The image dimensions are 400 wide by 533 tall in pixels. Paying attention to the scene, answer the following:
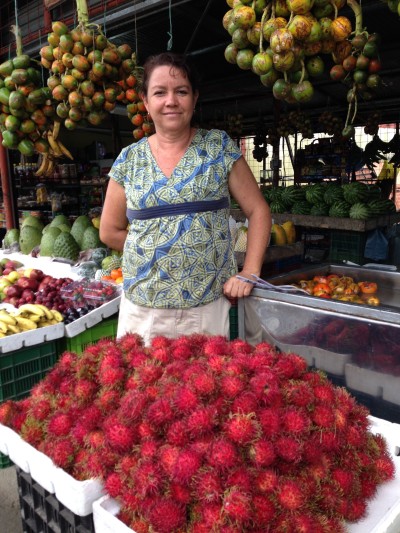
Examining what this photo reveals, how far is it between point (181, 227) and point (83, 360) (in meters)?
0.62

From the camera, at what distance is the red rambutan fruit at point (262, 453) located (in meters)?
0.89

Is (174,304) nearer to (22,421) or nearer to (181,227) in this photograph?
(181,227)

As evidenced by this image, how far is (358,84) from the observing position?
2.57 meters

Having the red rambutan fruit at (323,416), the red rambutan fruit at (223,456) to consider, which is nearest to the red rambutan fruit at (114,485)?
the red rambutan fruit at (223,456)

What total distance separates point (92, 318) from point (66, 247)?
1383 mm

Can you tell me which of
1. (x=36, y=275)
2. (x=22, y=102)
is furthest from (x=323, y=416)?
(x=22, y=102)

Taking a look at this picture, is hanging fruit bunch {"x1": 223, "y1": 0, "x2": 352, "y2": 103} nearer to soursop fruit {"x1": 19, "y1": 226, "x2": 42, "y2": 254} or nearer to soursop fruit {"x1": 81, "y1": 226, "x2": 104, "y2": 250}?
soursop fruit {"x1": 81, "y1": 226, "x2": 104, "y2": 250}

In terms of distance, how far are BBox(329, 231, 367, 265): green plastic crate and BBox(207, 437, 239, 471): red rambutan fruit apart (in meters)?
4.13

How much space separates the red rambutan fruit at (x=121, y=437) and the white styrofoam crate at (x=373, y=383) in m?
1.05

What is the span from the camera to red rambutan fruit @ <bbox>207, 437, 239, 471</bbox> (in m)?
0.88

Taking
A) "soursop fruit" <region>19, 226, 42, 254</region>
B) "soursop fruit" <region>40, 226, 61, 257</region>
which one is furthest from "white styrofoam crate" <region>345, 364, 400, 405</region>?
"soursop fruit" <region>19, 226, 42, 254</region>

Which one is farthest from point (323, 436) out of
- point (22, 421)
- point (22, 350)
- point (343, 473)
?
point (22, 350)

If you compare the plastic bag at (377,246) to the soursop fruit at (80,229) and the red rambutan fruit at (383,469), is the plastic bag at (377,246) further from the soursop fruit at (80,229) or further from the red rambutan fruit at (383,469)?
the red rambutan fruit at (383,469)

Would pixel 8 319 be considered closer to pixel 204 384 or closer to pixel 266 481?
pixel 204 384
